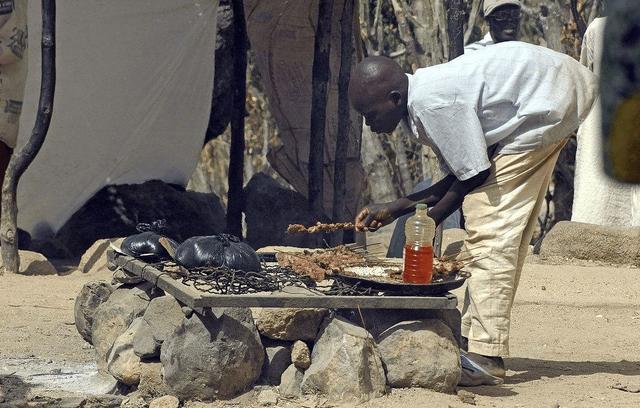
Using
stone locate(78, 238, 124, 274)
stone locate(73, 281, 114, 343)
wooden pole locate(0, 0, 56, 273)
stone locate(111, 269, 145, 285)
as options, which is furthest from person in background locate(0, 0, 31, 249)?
stone locate(111, 269, 145, 285)

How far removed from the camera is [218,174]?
1645cm

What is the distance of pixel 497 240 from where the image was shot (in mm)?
5234

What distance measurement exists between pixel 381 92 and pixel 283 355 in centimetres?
124

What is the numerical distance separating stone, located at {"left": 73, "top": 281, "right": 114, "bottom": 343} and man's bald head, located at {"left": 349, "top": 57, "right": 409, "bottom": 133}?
6.16 feet

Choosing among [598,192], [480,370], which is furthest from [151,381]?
[598,192]

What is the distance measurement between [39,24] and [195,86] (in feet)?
5.77

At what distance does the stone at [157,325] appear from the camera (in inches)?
199

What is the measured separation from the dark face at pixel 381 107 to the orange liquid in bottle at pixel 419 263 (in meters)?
0.59

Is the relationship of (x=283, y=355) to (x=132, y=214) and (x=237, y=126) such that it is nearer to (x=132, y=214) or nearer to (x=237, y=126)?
(x=237, y=126)

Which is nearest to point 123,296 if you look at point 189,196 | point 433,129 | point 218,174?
point 433,129

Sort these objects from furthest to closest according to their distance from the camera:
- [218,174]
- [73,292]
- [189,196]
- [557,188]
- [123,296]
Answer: [218,174], [557,188], [189,196], [73,292], [123,296]

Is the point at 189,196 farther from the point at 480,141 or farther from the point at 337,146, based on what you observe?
the point at 480,141

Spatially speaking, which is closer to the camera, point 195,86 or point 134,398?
point 134,398

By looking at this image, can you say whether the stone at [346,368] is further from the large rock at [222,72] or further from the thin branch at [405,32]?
the thin branch at [405,32]
